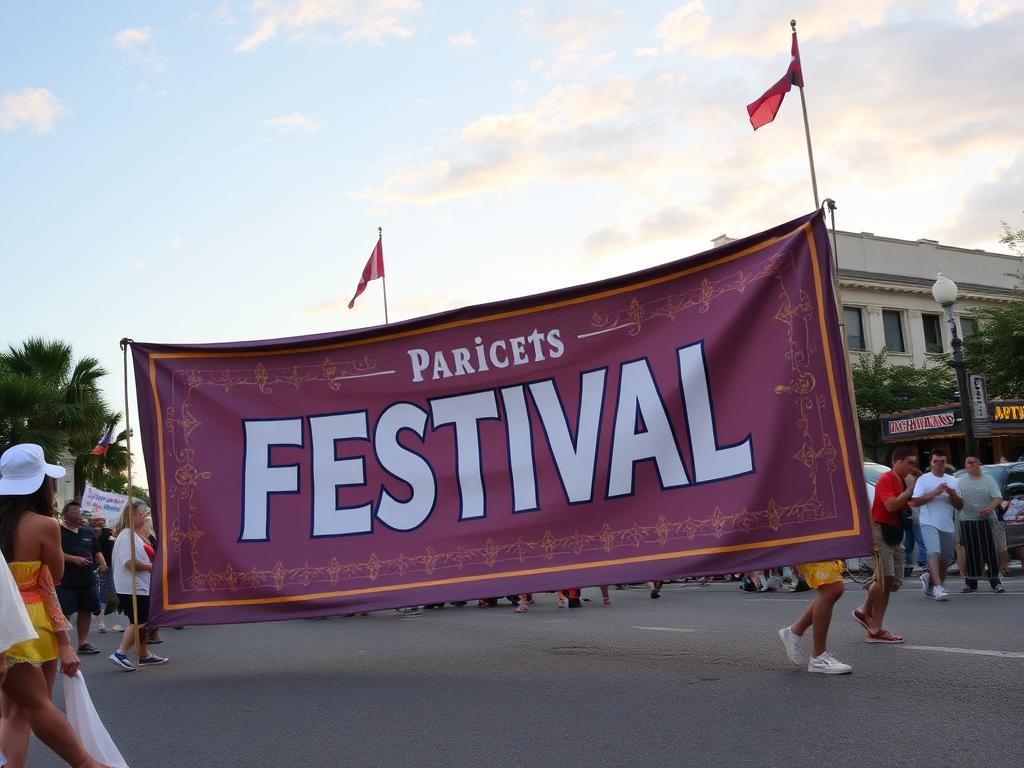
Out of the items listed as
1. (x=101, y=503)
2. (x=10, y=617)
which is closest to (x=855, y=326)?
(x=101, y=503)

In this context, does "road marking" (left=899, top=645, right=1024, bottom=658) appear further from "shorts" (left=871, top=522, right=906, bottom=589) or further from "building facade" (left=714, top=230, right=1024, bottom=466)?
"building facade" (left=714, top=230, right=1024, bottom=466)

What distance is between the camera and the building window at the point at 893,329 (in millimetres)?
50062

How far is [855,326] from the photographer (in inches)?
1932

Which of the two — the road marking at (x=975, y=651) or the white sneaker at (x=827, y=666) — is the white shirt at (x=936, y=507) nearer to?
the road marking at (x=975, y=651)

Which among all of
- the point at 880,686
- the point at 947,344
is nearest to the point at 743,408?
the point at 880,686

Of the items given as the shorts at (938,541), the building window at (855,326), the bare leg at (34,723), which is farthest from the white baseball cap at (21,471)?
the building window at (855,326)

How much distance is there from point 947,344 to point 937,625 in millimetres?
44517

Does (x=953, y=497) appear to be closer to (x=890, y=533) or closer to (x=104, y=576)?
(x=890, y=533)

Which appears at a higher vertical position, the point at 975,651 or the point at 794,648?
the point at 794,648

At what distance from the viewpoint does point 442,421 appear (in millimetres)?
9320

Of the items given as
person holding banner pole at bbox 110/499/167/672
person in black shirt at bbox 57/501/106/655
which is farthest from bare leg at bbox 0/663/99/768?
person in black shirt at bbox 57/501/106/655

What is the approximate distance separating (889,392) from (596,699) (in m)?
40.9

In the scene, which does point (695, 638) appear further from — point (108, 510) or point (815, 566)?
point (108, 510)

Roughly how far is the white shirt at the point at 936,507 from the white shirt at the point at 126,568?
969 centimetres
